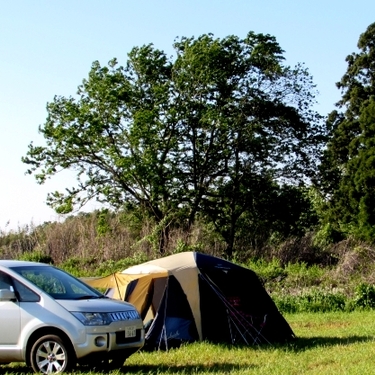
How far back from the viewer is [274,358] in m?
12.5

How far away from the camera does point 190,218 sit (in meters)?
38.7

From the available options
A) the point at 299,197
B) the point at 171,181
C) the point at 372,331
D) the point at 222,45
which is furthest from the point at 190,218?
the point at 372,331

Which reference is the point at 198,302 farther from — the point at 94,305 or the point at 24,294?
the point at 24,294

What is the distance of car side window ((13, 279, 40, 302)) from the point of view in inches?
436

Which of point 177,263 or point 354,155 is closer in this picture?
point 177,263

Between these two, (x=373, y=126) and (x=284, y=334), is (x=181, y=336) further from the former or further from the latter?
(x=373, y=126)

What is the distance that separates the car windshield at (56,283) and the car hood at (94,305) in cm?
25

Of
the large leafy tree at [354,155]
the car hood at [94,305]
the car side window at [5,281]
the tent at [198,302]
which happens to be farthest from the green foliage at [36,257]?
the car hood at [94,305]

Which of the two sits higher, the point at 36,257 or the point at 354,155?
the point at 354,155

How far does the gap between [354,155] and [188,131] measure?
33.5ft

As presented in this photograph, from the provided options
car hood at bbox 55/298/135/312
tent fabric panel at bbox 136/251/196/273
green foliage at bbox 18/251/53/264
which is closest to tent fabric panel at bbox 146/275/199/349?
tent fabric panel at bbox 136/251/196/273

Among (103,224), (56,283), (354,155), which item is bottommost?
(56,283)

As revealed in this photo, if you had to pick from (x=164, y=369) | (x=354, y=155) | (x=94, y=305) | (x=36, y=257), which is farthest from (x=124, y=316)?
(x=354, y=155)

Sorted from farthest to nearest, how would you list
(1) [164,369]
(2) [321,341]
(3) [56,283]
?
(2) [321,341] < (3) [56,283] < (1) [164,369]
